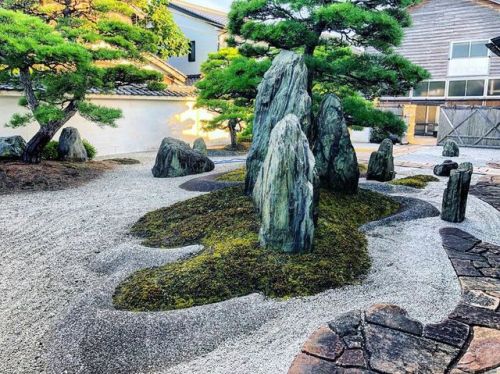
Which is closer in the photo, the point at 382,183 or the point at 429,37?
the point at 382,183

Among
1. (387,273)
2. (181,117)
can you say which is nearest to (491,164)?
(387,273)

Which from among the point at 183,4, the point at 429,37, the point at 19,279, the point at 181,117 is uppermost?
the point at 183,4

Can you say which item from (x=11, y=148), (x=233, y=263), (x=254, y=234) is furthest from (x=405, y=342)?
(x=11, y=148)

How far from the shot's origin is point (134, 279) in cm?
389

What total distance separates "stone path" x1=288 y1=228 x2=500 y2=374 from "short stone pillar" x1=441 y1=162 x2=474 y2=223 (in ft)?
8.19

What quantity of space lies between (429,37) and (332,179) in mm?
21848

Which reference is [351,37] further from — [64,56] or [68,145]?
[68,145]

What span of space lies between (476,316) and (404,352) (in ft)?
3.12

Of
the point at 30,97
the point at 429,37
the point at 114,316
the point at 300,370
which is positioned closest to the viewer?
the point at 300,370

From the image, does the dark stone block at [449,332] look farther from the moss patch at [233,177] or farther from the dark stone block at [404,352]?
the moss patch at [233,177]

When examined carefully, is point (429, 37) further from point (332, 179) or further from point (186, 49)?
point (332, 179)

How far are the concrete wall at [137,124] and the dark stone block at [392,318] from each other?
38.8ft

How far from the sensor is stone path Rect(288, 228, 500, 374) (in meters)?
2.59

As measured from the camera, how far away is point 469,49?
22.9 metres
